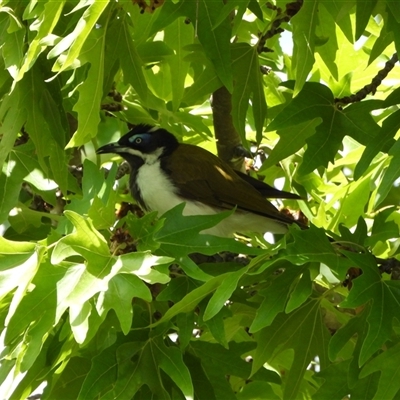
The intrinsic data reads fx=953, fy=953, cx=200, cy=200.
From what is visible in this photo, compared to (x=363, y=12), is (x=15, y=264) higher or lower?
lower

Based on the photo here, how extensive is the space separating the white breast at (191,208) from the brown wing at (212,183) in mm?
49

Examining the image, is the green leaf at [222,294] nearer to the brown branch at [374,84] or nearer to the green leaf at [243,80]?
the green leaf at [243,80]

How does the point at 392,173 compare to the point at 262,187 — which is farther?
the point at 262,187

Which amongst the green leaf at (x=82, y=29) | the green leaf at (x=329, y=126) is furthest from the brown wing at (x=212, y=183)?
the green leaf at (x=82, y=29)

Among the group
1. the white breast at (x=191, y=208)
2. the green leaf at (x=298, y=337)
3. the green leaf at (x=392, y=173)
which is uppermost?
the green leaf at (x=392, y=173)

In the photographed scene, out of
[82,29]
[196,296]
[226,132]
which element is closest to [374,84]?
[226,132]

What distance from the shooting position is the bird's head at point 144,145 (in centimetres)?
562

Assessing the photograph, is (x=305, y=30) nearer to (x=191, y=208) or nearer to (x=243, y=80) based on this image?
(x=243, y=80)

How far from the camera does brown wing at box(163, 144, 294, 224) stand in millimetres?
5387

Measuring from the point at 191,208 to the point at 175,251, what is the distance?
194 centimetres

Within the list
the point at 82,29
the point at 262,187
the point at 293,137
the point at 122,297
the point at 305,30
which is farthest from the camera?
the point at 262,187

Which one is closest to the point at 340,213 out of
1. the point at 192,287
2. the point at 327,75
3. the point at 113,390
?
the point at 327,75

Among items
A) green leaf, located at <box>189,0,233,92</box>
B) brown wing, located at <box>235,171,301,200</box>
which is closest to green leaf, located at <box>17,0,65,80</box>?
green leaf, located at <box>189,0,233,92</box>

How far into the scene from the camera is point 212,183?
5.55 meters
